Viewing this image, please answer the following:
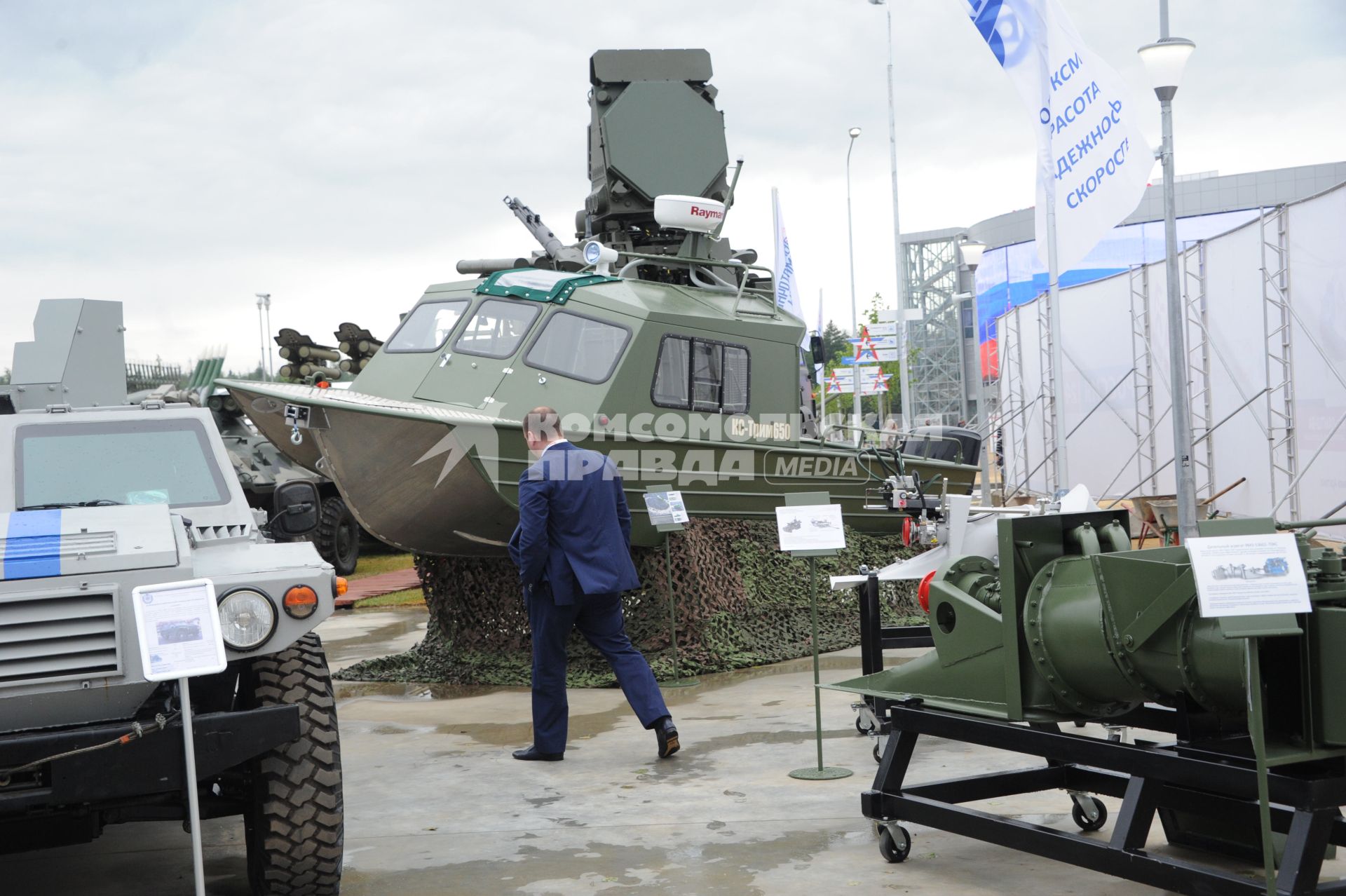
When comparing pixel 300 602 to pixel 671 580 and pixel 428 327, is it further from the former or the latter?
pixel 428 327

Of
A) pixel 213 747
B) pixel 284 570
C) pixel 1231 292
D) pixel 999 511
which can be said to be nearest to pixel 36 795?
pixel 213 747

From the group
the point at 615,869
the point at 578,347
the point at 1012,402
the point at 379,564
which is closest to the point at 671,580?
the point at 578,347

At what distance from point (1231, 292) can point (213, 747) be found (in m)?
11.8

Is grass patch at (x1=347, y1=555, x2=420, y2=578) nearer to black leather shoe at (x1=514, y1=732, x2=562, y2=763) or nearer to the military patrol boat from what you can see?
the military patrol boat

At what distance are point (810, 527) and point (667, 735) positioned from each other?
1.25 m

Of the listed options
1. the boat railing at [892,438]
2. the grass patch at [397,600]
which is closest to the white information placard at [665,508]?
the boat railing at [892,438]

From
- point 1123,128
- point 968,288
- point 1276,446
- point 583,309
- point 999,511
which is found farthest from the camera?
point 968,288

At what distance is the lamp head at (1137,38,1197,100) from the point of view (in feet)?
32.4

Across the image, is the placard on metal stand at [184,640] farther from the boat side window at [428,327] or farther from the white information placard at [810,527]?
the boat side window at [428,327]

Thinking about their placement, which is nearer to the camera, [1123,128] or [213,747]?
[213,747]

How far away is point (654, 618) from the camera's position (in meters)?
8.95

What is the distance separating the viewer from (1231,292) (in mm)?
13031

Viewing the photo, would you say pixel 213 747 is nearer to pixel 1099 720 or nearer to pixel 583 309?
pixel 1099 720

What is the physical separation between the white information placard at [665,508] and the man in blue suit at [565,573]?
1.78m
